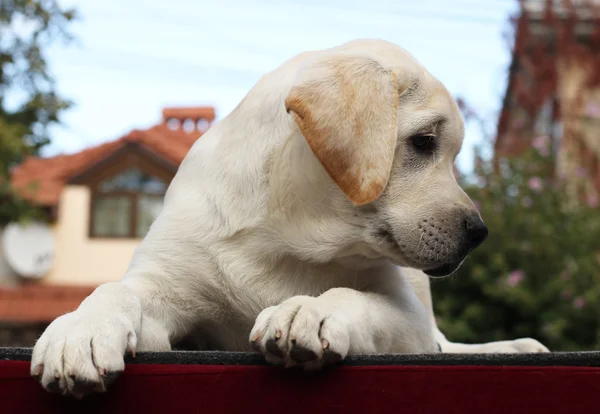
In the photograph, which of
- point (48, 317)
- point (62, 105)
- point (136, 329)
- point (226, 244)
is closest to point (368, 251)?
point (226, 244)

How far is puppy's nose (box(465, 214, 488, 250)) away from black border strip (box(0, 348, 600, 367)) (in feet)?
2.17

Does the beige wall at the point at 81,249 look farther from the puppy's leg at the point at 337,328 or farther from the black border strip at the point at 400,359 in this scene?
the black border strip at the point at 400,359

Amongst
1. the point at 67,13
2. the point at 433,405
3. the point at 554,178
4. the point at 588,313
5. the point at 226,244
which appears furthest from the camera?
the point at 67,13

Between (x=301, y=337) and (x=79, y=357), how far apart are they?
0.42 metres

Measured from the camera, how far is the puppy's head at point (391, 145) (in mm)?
1857

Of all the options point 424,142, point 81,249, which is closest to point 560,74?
point 424,142

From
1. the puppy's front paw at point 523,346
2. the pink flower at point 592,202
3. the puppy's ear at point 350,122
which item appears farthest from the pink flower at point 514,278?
the puppy's ear at point 350,122

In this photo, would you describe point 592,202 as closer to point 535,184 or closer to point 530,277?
point 535,184

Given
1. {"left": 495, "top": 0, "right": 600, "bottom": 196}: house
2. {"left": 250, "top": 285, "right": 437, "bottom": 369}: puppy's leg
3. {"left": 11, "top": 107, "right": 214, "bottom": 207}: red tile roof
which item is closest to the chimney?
{"left": 11, "top": 107, "right": 214, "bottom": 207}: red tile roof

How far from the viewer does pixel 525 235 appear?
630cm

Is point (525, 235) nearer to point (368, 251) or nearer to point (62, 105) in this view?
point (368, 251)

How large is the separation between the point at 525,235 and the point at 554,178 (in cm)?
128

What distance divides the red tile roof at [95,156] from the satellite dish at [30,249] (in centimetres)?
60

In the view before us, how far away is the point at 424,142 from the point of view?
214 centimetres
